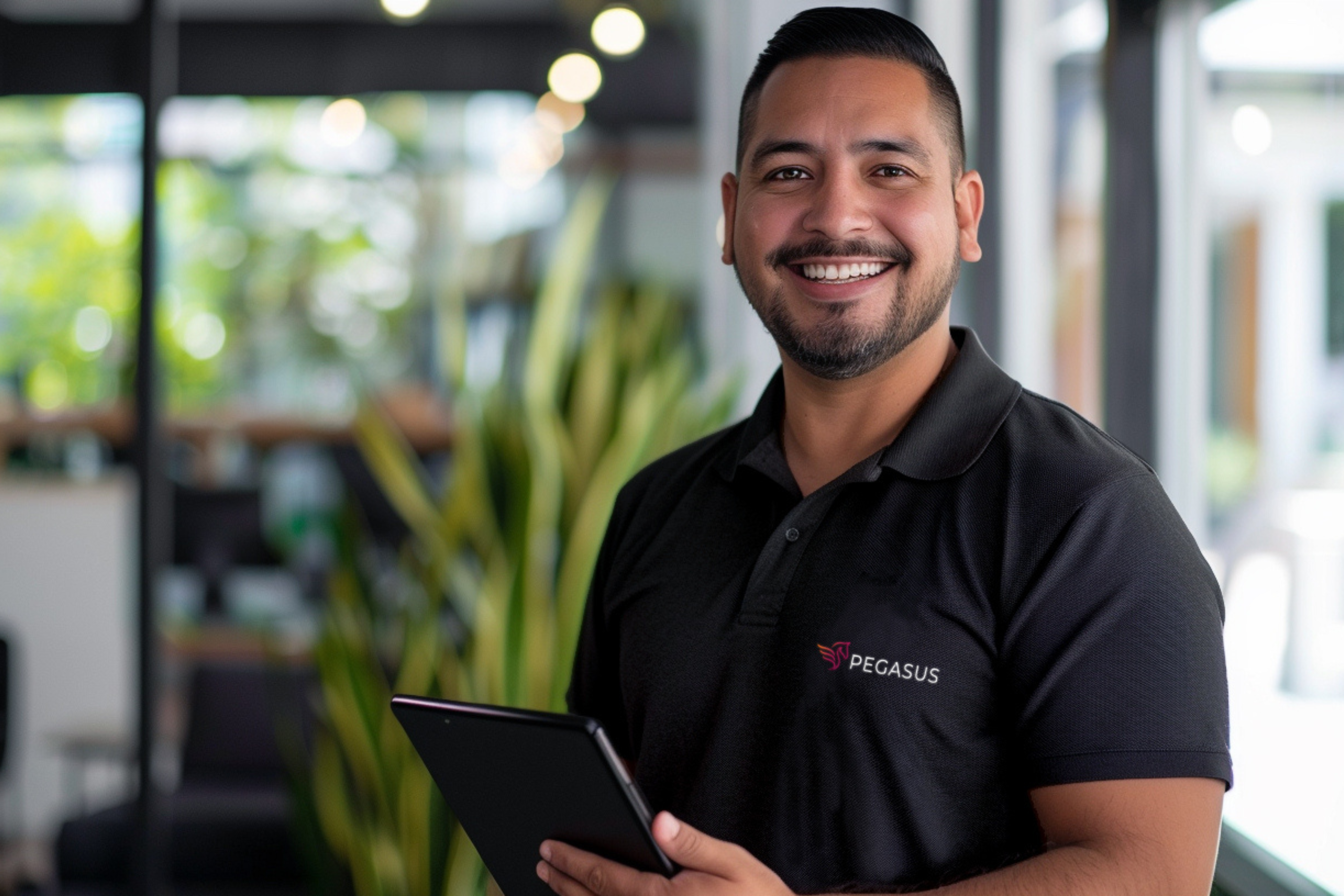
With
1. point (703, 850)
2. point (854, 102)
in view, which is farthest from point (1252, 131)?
point (703, 850)

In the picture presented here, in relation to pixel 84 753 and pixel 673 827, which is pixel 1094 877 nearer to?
pixel 673 827

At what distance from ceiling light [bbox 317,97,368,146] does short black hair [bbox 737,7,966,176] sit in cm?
455

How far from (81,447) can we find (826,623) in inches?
227

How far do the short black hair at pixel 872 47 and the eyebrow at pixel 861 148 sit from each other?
0.05m

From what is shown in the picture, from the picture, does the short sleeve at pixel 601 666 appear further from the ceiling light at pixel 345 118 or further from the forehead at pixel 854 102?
the ceiling light at pixel 345 118

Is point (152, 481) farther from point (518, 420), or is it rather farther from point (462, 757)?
point (462, 757)

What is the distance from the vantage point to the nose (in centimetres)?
110

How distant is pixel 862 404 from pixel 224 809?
8.56ft

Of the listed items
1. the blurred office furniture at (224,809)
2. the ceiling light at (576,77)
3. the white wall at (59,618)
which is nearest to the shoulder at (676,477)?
the blurred office furniture at (224,809)

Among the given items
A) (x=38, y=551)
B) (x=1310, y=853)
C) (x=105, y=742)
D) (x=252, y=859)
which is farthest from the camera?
(x=38, y=551)

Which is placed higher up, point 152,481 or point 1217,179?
point 1217,179

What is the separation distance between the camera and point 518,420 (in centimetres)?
244

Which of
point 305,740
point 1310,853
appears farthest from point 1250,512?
→ point 305,740

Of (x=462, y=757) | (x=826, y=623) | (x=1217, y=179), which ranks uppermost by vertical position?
(x=1217, y=179)
